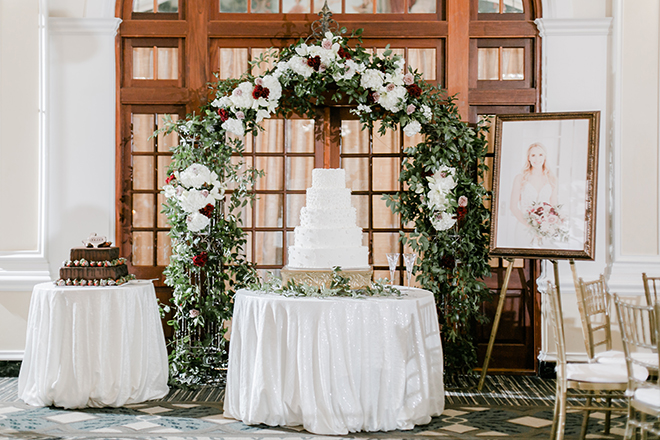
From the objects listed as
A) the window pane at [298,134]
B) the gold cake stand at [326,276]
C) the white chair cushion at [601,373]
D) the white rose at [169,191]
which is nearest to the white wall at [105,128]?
the white rose at [169,191]

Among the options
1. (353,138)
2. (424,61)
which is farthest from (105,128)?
(424,61)

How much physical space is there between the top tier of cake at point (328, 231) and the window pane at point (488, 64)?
201 cm

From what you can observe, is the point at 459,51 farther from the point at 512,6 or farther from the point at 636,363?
the point at 636,363

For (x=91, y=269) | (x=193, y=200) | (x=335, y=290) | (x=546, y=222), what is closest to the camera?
(x=335, y=290)

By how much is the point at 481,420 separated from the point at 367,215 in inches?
82.8

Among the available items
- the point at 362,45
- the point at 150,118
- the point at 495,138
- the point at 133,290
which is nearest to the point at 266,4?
the point at 362,45

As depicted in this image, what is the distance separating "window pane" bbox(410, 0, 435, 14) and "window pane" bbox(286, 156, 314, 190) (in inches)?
63.3

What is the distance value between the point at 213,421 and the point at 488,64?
12.3 feet

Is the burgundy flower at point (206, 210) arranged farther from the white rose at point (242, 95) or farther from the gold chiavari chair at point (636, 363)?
the gold chiavari chair at point (636, 363)

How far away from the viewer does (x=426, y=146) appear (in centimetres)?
527

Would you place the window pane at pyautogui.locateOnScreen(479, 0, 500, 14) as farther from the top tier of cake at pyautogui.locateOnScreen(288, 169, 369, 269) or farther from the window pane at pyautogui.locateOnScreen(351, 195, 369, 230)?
the top tier of cake at pyautogui.locateOnScreen(288, 169, 369, 269)

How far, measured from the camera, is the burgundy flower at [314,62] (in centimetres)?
501

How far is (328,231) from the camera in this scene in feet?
13.8

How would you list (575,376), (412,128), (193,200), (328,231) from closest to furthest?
(575,376)
(328,231)
(193,200)
(412,128)
